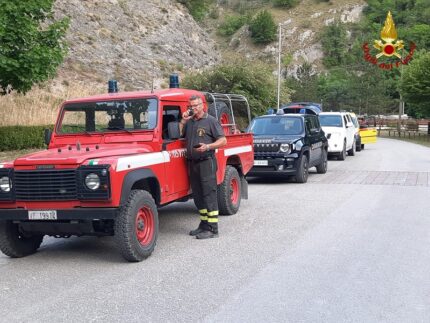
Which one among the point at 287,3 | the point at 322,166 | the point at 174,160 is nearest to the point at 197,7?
the point at 287,3

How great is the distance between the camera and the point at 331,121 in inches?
873

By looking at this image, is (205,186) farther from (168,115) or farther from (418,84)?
(418,84)

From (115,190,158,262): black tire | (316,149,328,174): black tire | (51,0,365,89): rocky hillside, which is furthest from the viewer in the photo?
(51,0,365,89): rocky hillside

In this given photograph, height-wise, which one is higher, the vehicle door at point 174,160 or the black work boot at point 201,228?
the vehicle door at point 174,160

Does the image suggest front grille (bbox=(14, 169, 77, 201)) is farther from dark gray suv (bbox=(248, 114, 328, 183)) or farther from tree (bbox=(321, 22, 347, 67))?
tree (bbox=(321, 22, 347, 67))

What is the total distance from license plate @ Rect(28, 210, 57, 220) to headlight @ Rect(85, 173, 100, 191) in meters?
0.52

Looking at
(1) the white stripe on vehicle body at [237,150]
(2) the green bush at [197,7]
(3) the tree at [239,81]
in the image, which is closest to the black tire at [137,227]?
(1) the white stripe on vehicle body at [237,150]

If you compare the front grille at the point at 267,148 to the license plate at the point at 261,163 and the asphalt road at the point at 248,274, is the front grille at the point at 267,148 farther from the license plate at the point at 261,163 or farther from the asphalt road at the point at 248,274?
the asphalt road at the point at 248,274

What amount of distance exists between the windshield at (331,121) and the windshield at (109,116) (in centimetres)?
1512

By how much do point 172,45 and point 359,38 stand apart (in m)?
79.7

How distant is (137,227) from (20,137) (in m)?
13.6

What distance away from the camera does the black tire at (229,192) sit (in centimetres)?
932

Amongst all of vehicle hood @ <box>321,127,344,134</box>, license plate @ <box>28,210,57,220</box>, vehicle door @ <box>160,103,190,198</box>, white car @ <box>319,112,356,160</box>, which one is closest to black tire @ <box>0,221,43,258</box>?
license plate @ <box>28,210,57,220</box>

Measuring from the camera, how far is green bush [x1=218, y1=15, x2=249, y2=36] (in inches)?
5418
